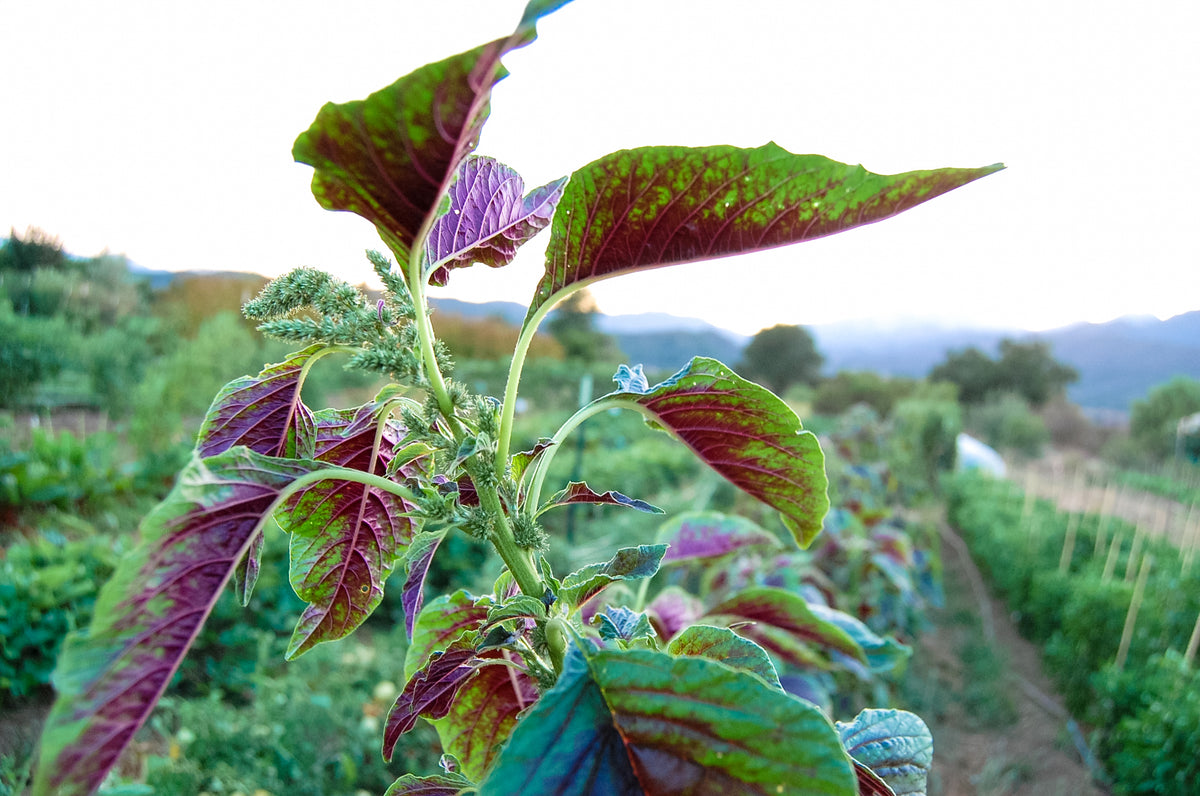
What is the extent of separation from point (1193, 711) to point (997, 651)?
7.21 ft

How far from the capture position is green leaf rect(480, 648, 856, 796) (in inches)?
11.9

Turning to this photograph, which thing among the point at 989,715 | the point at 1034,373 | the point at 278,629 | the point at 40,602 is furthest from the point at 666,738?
the point at 1034,373

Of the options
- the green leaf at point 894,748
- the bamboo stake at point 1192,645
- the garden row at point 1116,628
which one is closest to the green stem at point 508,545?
the green leaf at point 894,748

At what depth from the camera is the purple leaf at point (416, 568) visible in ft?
1.51

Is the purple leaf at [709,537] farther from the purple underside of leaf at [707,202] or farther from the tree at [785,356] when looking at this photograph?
the tree at [785,356]

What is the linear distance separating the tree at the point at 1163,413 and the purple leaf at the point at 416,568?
29.9 meters

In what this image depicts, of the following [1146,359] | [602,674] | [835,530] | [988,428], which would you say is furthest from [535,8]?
[1146,359]

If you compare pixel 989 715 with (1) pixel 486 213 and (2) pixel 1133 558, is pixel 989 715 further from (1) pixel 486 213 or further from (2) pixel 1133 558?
(1) pixel 486 213

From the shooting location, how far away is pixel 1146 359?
43.8 m

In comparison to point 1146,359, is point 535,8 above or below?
above

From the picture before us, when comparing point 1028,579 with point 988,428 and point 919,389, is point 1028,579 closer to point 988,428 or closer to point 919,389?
point 988,428

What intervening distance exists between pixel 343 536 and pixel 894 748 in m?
0.49

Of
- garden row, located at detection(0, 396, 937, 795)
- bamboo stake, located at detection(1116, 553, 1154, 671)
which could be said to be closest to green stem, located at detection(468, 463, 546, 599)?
garden row, located at detection(0, 396, 937, 795)

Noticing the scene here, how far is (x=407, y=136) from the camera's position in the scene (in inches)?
13.0
